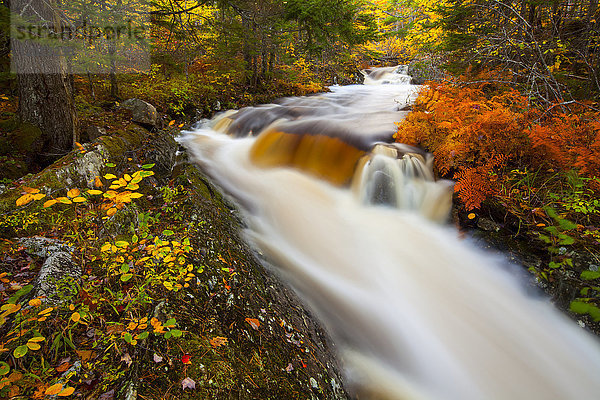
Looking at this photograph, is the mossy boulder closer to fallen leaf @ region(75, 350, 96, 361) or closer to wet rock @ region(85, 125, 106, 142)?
fallen leaf @ region(75, 350, 96, 361)

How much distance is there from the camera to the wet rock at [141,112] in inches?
260

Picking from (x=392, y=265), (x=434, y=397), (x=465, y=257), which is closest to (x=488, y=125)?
(x=465, y=257)

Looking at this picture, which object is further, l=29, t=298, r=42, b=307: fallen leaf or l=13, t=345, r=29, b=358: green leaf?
l=29, t=298, r=42, b=307: fallen leaf

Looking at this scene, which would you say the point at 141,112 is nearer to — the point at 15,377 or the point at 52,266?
the point at 52,266

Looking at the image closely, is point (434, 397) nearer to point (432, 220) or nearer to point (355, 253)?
point (355, 253)

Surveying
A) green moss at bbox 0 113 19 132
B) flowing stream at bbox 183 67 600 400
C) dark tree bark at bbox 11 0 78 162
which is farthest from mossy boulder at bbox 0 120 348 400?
green moss at bbox 0 113 19 132

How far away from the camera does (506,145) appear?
172 inches

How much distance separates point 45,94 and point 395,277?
243 inches

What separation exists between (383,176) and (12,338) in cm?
513

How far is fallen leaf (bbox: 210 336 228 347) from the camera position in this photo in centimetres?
177

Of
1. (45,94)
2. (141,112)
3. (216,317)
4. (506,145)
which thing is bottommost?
(216,317)

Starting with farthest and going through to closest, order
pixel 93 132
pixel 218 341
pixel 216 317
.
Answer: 1. pixel 93 132
2. pixel 216 317
3. pixel 218 341

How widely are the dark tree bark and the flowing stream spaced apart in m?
2.44

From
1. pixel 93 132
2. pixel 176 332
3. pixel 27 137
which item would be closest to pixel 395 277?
pixel 176 332
